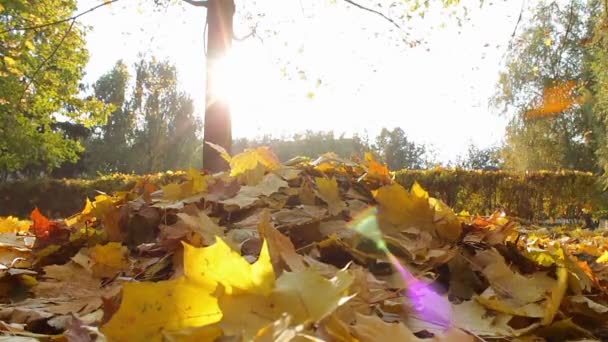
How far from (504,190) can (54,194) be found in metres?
10.8

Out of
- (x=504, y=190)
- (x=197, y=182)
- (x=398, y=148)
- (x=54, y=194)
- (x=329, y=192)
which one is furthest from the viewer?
(x=398, y=148)

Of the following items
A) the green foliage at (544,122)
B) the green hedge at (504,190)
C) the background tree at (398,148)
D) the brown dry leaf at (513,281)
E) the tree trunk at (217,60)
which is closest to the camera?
the brown dry leaf at (513,281)

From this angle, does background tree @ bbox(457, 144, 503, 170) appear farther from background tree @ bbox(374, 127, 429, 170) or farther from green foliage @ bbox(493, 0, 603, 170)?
green foliage @ bbox(493, 0, 603, 170)

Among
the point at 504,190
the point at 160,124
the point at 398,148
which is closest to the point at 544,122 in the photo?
the point at 504,190

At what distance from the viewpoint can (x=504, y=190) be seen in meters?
11.0

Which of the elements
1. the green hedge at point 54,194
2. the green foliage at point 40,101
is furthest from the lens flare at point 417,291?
the green foliage at point 40,101

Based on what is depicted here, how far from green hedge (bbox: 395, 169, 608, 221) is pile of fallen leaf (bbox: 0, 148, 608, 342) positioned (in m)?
9.43

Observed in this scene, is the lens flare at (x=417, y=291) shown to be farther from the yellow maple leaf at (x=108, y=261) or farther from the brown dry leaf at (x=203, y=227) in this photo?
the yellow maple leaf at (x=108, y=261)

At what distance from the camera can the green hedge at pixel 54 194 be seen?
1228cm

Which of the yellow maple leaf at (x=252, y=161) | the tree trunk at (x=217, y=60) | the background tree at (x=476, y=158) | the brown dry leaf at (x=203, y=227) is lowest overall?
the background tree at (x=476, y=158)

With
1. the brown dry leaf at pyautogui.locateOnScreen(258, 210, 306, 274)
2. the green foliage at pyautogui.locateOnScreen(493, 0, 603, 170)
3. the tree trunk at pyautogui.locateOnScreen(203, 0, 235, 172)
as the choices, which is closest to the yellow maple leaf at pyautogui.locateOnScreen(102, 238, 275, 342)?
the brown dry leaf at pyautogui.locateOnScreen(258, 210, 306, 274)

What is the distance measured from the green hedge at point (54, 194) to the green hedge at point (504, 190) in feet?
21.8

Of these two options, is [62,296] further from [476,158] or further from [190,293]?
[476,158]

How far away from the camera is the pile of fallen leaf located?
0.58 m
